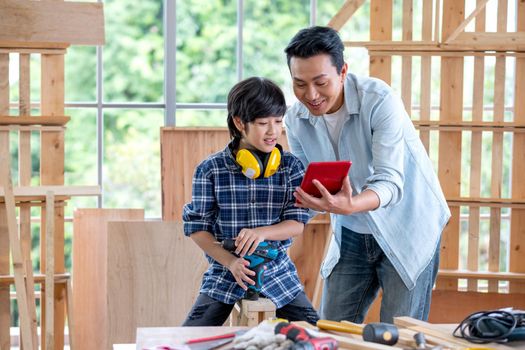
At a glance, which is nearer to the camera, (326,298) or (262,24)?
(326,298)

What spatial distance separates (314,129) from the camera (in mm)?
2902

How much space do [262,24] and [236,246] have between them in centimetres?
391

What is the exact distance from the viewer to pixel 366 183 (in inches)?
105

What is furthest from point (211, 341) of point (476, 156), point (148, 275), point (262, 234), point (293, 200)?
point (476, 156)

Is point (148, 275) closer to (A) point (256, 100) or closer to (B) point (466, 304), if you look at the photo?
(B) point (466, 304)

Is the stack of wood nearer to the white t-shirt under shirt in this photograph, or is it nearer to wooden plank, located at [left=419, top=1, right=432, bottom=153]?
the white t-shirt under shirt

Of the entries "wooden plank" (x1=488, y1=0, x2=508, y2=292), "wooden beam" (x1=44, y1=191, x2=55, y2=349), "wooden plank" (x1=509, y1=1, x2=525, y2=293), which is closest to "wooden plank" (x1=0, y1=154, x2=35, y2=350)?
"wooden beam" (x1=44, y1=191, x2=55, y2=349)

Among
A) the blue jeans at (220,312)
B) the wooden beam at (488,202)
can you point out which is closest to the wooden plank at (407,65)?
the wooden beam at (488,202)

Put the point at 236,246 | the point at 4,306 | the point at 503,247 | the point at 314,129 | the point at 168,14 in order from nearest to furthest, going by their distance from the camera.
Answer: the point at 236,246 → the point at 314,129 → the point at 4,306 → the point at 168,14 → the point at 503,247

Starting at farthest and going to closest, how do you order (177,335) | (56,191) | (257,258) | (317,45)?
(56,191)
(257,258)
(317,45)
(177,335)

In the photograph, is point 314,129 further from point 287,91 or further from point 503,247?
point 503,247

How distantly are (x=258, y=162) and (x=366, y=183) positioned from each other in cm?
36

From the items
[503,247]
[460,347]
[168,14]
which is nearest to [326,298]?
[460,347]

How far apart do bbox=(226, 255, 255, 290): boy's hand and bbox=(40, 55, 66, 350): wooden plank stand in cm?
227
